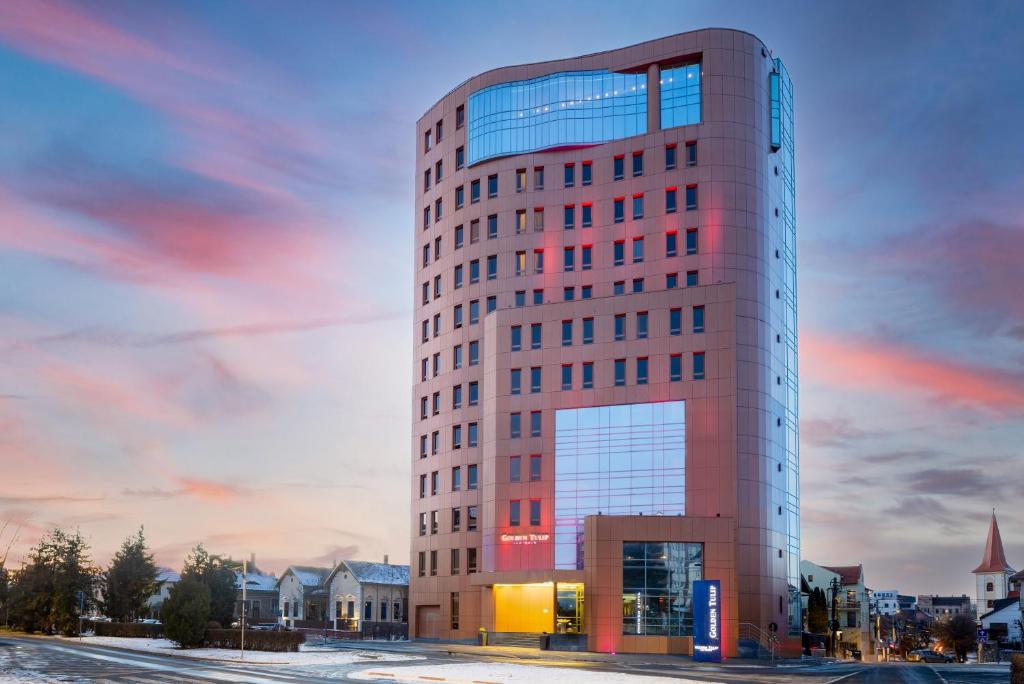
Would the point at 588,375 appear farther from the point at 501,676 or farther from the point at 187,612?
the point at 501,676

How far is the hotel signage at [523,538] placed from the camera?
95438 millimetres

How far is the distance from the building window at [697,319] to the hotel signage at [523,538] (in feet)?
77.6

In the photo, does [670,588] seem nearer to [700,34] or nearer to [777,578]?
[777,578]

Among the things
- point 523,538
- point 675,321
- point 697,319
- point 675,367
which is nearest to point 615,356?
point 675,367

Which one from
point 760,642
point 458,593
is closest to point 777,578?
point 760,642

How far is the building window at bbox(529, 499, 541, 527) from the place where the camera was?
3799 inches

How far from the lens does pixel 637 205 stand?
101 m

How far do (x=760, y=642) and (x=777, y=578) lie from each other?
8.76 m

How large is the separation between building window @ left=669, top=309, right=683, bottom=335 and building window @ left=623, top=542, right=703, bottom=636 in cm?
2081

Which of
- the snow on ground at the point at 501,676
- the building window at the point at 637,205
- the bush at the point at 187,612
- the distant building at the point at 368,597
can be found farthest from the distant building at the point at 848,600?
the snow on ground at the point at 501,676

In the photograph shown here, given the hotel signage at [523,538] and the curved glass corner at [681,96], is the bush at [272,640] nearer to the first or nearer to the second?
the hotel signage at [523,538]

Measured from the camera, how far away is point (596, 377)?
9462 centimetres

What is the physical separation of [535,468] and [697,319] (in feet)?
69.2

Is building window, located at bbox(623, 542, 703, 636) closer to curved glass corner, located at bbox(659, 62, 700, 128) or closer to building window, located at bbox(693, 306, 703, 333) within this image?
building window, located at bbox(693, 306, 703, 333)
